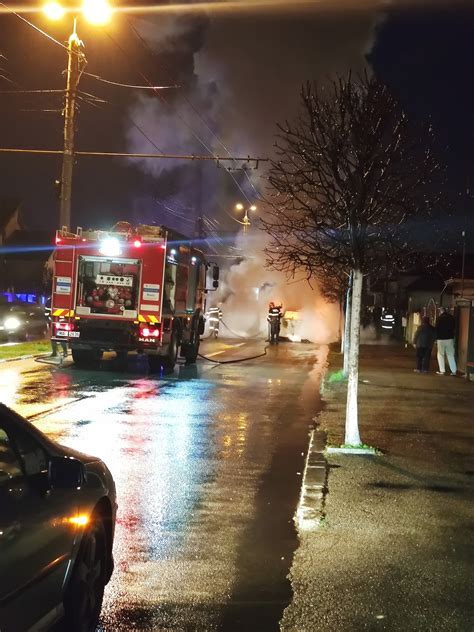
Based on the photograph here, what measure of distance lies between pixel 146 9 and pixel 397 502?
11676 millimetres

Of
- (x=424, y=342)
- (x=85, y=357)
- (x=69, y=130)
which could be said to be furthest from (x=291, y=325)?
(x=69, y=130)

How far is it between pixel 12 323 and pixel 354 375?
23.8 meters

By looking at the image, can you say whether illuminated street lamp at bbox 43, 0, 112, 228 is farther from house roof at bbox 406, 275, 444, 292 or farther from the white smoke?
house roof at bbox 406, 275, 444, 292

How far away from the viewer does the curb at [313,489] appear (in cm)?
638

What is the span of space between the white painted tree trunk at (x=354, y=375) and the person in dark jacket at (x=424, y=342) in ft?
35.4

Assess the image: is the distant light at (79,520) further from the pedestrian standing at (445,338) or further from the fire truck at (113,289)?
the pedestrian standing at (445,338)

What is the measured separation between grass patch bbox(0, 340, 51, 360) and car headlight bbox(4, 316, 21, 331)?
21.6 ft

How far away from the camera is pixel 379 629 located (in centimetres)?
425

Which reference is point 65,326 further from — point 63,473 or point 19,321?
point 63,473

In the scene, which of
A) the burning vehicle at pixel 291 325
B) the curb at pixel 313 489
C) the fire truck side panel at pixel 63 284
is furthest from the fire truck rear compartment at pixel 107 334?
the burning vehicle at pixel 291 325

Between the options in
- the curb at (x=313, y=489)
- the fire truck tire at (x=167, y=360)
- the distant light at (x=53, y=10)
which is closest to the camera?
the curb at (x=313, y=489)

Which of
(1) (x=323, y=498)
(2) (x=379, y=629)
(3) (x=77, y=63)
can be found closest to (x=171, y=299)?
(3) (x=77, y=63)

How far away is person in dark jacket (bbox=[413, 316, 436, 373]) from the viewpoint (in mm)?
19984

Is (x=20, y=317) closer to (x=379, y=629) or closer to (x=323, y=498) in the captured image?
(x=323, y=498)
